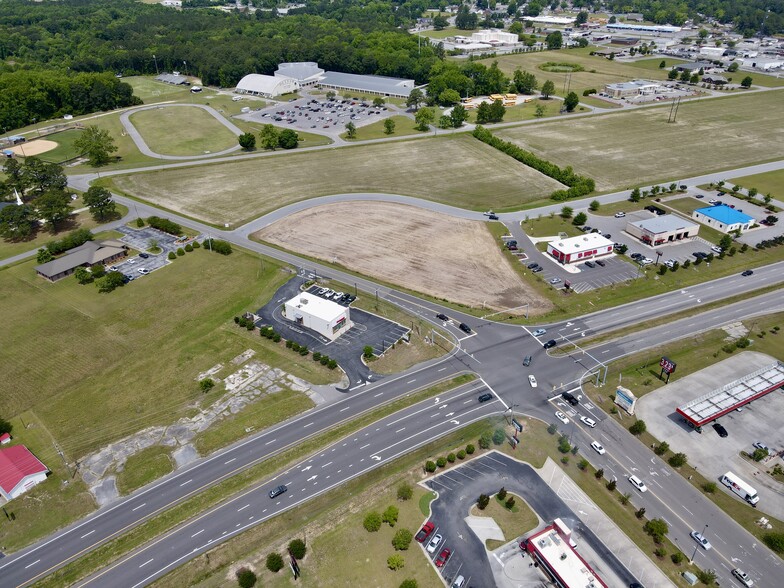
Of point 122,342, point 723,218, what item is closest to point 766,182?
point 723,218

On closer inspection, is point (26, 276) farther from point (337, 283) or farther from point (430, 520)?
point (430, 520)

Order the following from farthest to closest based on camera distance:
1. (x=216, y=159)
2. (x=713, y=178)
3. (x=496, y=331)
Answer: (x=216, y=159)
(x=713, y=178)
(x=496, y=331)

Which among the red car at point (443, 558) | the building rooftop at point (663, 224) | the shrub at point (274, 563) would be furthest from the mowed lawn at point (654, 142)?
the shrub at point (274, 563)

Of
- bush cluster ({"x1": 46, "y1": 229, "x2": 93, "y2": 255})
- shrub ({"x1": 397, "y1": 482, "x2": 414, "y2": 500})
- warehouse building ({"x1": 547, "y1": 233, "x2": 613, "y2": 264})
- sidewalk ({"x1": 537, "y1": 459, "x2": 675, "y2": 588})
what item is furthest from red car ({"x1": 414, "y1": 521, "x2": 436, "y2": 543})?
bush cluster ({"x1": 46, "y1": 229, "x2": 93, "y2": 255})

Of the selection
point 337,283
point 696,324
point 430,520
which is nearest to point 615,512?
point 430,520

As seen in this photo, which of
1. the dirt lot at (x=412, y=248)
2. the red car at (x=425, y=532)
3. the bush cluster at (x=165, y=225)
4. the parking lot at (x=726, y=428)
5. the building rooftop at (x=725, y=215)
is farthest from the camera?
the bush cluster at (x=165, y=225)

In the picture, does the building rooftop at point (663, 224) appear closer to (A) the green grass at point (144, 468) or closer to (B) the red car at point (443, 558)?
(B) the red car at point (443, 558)

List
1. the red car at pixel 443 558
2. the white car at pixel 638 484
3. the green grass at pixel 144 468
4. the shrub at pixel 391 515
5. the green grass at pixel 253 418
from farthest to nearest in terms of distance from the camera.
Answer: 1. the green grass at pixel 253 418
2. the green grass at pixel 144 468
3. the white car at pixel 638 484
4. the shrub at pixel 391 515
5. the red car at pixel 443 558
